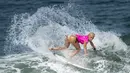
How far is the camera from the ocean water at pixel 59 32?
20109mm

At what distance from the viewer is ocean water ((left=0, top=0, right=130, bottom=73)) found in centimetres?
2011

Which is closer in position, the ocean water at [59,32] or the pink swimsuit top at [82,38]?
the pink swimsuit top at [82,38]

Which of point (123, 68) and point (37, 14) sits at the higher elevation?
point (37, 14)

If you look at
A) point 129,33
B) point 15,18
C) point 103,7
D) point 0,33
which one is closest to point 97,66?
point 129,33

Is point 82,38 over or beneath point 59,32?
over

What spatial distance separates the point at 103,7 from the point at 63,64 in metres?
14.0

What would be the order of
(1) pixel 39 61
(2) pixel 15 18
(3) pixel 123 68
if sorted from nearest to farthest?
(3) pixel 123 68 → (1) pixel 39 61 → (2) pixel 15 18

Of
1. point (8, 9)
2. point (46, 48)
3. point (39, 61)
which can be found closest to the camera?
point (39, 61)

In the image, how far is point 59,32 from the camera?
82.0ft

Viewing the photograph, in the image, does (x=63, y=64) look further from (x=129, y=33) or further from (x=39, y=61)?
(x=129, y=33)

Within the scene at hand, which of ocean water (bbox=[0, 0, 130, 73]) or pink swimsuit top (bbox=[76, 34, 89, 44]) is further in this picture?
ocean water (bbox=[0, 0, 130, 73])

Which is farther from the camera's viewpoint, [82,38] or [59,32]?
[59,32]

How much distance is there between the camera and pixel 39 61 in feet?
68.1

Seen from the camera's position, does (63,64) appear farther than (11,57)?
No
